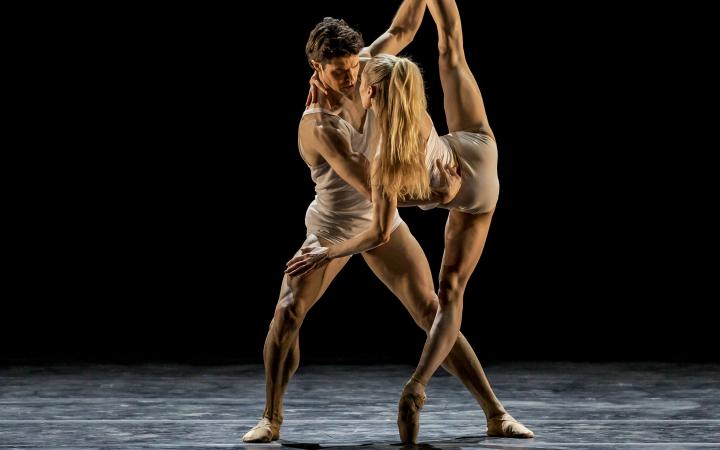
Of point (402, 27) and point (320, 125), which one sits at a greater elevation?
point (402, 27)

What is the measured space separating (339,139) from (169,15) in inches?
121

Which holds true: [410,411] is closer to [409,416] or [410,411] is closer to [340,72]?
[409,416]

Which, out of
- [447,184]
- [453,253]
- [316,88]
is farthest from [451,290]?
[316,88]

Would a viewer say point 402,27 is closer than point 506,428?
No

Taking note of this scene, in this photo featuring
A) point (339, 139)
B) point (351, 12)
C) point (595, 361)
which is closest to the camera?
point (339, 139)

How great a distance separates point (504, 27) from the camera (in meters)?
6.12

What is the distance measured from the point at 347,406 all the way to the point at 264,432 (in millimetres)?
687

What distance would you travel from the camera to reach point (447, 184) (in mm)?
3357

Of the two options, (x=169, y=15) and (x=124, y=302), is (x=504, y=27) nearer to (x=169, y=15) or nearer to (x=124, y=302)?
(x=169, y=15)

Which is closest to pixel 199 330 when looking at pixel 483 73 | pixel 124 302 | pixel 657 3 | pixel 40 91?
pixel 124 302

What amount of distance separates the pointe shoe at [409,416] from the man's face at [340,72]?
84 centimetres

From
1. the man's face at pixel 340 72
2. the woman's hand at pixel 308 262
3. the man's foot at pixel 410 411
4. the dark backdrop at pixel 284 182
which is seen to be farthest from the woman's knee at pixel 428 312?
the dark backdrop at pixel 284 182

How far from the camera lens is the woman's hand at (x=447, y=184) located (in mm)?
3354

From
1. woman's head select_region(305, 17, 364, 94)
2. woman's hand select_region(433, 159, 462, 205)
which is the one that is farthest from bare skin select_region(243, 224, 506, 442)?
woman's head select_region(305, 17, 364, 94)
